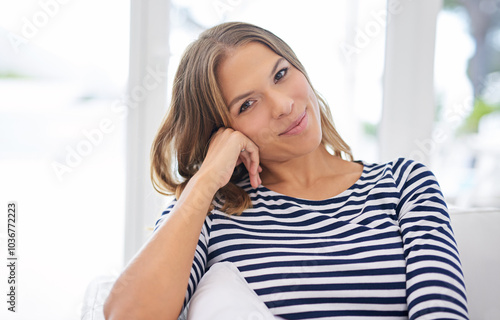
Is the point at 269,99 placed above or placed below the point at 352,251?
above

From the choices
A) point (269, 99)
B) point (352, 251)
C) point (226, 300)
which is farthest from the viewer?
point (269, 99)

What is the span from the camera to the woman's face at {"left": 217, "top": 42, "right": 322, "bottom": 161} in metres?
1.24

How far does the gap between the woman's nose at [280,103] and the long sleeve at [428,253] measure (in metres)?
0.40

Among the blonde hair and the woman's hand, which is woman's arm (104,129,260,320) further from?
the blonde hair

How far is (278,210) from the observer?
1.28 metres

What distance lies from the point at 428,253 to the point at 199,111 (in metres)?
0.76

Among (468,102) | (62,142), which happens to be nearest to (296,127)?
(62,142)

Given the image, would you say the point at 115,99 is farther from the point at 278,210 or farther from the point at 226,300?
the point at 226,300

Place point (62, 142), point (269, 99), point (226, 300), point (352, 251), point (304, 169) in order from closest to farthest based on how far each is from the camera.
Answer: point (226, 300), point (352, 251), point (269, 99), point (304, 169), point (62, 142)

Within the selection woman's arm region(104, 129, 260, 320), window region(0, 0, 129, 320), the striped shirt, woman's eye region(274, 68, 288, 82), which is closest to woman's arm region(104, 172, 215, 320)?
woman's arm region(104, 129, 260, 320)

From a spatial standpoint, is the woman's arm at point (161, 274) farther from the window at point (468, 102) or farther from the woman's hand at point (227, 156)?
the window at point (468, 102)

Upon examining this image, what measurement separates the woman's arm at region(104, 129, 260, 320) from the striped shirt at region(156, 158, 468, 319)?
0.36 ft

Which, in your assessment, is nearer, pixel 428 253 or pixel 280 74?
pixel 428 253

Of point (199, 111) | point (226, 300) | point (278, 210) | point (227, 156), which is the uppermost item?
point (199, 111)
